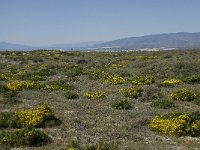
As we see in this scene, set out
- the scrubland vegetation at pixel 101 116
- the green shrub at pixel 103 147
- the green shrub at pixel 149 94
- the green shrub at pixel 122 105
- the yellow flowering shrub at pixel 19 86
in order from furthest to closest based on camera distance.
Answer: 1. the yellow flowering shrub at pixel 19 86
2. the green shrub at pixel 149 94
3. the green shrub at pixel 122 105
4. the scrubland vegetation at pixel 101 116
5. the green shrub at pixel 103 147

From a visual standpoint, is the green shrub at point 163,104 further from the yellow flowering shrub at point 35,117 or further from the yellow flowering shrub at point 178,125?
the yellow flowering shrub at point 35,117

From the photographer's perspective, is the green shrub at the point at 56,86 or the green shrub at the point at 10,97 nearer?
the green shrub at the point at 10,97

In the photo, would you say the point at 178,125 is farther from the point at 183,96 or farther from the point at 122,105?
the point at 183,96

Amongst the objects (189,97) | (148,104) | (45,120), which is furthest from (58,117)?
(189,97)

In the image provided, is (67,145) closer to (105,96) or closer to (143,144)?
(143,144)

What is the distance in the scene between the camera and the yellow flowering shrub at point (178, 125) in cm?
1483

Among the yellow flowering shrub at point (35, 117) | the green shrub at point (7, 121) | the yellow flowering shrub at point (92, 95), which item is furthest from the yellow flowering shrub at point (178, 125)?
the yellow flowering shrub at point (92, 95)

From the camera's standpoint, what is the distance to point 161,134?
14984mm

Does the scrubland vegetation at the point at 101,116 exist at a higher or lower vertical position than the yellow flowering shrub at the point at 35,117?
lower

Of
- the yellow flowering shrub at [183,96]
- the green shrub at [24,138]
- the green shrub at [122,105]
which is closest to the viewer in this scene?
the green shrub at [24,138]

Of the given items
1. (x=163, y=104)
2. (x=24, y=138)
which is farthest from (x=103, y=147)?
(x=163, y=104)

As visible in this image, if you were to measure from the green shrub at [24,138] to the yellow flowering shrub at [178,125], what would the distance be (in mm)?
4397

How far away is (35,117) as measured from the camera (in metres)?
16.1

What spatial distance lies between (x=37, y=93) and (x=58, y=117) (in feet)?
22.3
